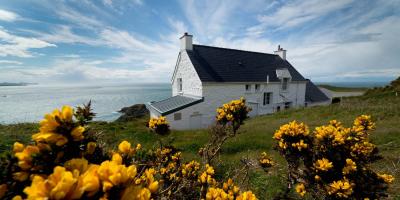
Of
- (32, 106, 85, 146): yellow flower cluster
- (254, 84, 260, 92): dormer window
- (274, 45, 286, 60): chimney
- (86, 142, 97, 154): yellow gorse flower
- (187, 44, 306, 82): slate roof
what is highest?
(274, 45, 286, 60): chimney

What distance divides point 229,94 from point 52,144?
19.2m

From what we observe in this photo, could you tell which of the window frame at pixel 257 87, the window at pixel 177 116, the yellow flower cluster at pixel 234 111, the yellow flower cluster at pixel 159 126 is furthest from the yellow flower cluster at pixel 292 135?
the window frame at pixel 257 87

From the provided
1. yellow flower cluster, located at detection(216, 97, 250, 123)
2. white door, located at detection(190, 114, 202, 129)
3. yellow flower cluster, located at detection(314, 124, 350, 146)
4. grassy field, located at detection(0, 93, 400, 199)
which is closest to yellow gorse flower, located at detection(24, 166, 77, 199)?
grassy field, located at detection(0, 93, 400, 199)

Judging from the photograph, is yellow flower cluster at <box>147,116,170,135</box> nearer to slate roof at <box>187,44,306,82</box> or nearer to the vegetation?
the vegetation

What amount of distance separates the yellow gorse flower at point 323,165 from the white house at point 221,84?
1341 centimetres

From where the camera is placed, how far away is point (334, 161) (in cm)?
313

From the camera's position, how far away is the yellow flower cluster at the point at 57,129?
1047 mm

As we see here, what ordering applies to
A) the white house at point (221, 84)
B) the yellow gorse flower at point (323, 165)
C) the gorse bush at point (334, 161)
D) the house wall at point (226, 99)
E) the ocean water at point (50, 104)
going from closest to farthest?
1. the gorse bush at point (334, 161)
2. the yellow gorse flower at point (323, 165)
3. the house wall at point (226, 99)
4. the white house at point (221, 84)
5. the ocean water at point (50, 104)

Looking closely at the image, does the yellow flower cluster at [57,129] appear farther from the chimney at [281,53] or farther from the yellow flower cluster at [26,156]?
the chimney at [281,53]

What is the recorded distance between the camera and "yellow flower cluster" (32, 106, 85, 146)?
105 centimetres

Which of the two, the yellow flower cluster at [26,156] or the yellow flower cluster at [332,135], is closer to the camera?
the yellow flower cluster at [26,156]

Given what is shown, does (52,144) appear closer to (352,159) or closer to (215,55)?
(352,159)

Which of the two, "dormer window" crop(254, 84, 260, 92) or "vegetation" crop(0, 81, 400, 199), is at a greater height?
"dormer window" crop(254, 84, 260, 92)

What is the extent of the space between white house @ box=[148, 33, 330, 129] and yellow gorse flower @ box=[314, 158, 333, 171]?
13.4 metres
